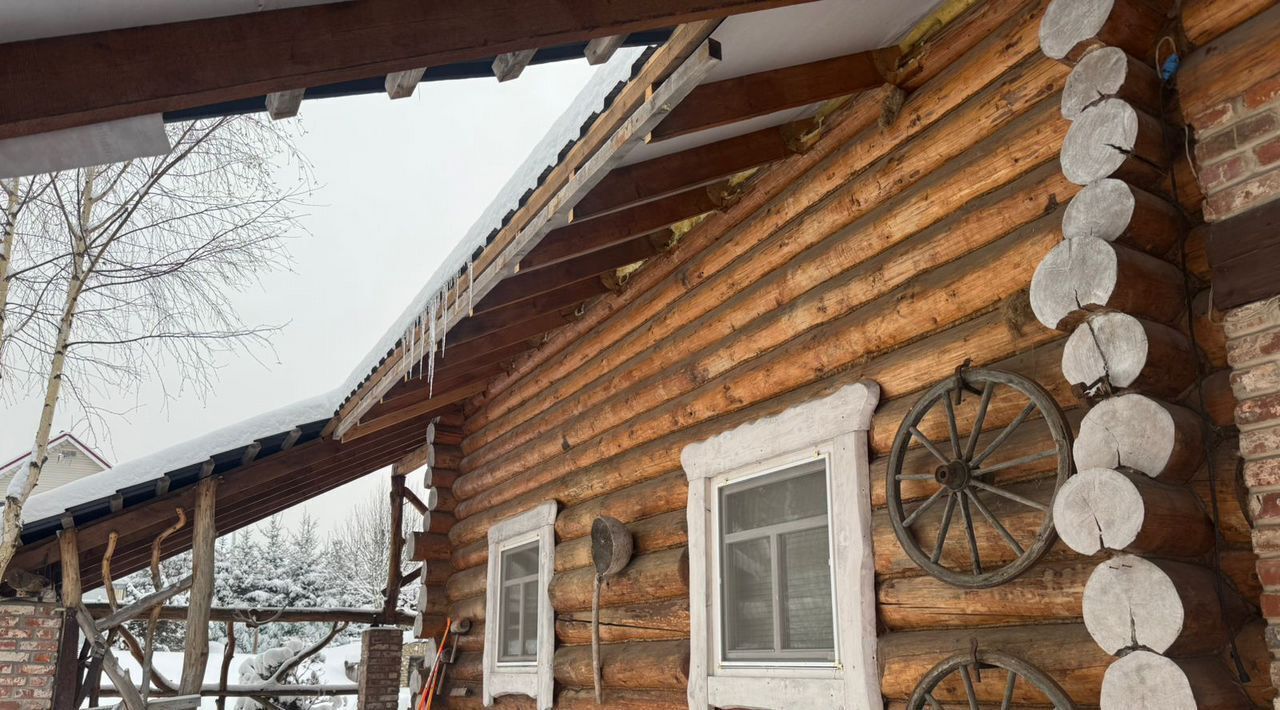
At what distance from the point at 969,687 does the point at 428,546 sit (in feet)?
21.6

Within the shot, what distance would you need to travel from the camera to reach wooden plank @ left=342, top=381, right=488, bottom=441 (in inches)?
328

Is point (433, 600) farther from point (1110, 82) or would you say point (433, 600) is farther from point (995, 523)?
point (1110, 82)

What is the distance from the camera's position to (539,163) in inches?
180

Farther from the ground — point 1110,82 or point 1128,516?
point 1110,82

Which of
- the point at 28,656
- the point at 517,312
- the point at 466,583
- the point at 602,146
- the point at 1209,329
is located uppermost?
the point at 517,312

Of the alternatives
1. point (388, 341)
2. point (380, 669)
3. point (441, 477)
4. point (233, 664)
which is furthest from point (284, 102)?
point (233, 664)

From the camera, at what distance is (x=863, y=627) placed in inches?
142

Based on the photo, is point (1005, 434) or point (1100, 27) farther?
point (1005, 434)

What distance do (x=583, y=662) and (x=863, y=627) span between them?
2.71m

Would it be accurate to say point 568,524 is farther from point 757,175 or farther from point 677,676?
point 757,175

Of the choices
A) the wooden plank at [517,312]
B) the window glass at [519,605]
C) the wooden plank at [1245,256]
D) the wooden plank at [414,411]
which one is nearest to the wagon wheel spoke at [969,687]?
the wooden plank at [1245,256]

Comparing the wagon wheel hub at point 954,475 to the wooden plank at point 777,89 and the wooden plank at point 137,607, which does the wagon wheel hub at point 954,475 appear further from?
the wooden plank at point 137,607

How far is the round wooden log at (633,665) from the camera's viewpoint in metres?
4.91

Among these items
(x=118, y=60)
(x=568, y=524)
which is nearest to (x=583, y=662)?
(x=568, y=524)
